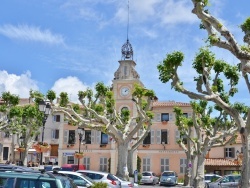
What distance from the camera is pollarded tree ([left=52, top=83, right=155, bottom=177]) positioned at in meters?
30.6

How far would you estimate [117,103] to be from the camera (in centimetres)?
5050

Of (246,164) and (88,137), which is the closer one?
(246,164)

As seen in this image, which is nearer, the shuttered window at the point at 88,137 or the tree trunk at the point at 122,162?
the tree trunk at the point at 122,162

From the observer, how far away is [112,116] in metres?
33.0

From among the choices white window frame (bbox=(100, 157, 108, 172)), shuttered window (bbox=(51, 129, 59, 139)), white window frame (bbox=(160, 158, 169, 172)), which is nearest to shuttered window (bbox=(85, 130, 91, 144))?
white window frame (bbox=(100, 157, 108, 172))

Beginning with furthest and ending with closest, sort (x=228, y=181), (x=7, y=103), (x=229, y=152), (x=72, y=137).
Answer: (x=229, y=152)
(x=72, y=137)
(x=7, y=103)
(x=228, y=181)

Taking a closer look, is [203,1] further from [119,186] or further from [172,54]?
[119,186]

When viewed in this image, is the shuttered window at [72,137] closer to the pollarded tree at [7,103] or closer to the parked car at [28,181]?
the pollarded tree at [7,103]

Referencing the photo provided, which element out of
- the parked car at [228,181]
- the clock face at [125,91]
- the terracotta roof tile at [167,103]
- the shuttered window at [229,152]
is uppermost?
the clock face at [125,91]

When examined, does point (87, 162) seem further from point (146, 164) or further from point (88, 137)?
point (146, 164)

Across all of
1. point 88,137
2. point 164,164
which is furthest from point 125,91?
point 164,164

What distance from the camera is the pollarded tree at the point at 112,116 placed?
3059cm

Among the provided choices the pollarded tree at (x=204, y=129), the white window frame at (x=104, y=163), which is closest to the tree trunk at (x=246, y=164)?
the pollarded tree at (x=204, y=129)

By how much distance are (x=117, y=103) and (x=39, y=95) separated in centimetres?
1838
